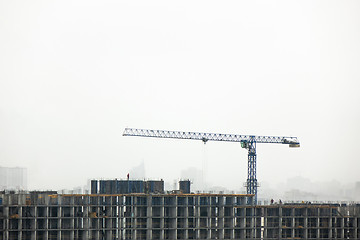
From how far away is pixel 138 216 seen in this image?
7352 inches

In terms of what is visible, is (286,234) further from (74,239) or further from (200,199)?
(74,239)

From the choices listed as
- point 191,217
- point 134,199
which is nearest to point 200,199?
point 191,217

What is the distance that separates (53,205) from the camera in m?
179

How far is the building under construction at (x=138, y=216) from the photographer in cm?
17725

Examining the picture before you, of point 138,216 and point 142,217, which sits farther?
point 138,216

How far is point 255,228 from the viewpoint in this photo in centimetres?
19662

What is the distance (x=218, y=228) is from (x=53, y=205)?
47.7 metres

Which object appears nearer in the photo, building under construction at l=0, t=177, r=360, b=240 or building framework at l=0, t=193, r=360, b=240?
building framework at l=0, t=193, r=360, b=240

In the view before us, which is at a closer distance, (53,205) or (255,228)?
(53,205)

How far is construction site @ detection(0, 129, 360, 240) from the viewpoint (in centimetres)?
17725

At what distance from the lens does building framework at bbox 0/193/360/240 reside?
581 feet

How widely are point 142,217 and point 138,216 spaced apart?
48.1 inches

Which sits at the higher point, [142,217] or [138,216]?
[138,216]

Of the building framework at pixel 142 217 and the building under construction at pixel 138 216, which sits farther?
the building under construction at pixel 138 216
